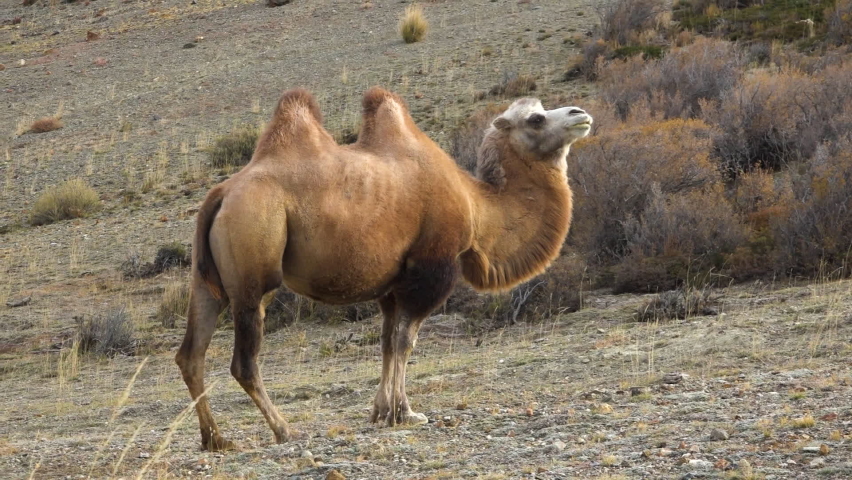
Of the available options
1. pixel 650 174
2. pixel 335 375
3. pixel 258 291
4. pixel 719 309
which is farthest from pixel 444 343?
pixel 258 291

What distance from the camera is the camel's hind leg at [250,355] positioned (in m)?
7.43

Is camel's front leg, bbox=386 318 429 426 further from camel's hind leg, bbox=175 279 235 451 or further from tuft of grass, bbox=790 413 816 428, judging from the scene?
tuft of grass, bbox=790 413 816 428

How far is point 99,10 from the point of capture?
4431 centimetres

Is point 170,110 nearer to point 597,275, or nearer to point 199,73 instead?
point 199,73

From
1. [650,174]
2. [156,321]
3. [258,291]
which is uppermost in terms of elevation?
[258,291]

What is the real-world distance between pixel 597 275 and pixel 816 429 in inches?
318

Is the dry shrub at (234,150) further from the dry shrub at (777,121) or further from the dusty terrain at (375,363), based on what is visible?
the dry shrub at (777,121)

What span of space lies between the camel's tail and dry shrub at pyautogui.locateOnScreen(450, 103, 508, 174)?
32.9 feet

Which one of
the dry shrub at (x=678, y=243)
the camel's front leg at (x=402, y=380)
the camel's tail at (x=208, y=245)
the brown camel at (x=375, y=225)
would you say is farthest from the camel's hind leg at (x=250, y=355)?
the dry shrub at (x=678, y=243)

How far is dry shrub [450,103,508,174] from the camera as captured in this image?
18.1 metres

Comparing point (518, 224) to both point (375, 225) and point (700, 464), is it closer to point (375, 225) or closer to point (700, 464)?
point (375, 225)

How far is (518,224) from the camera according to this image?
8891 millimetres

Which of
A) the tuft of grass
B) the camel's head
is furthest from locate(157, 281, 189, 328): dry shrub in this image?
the tuft of grass

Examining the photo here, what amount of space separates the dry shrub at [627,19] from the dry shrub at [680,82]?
4.72 metres
